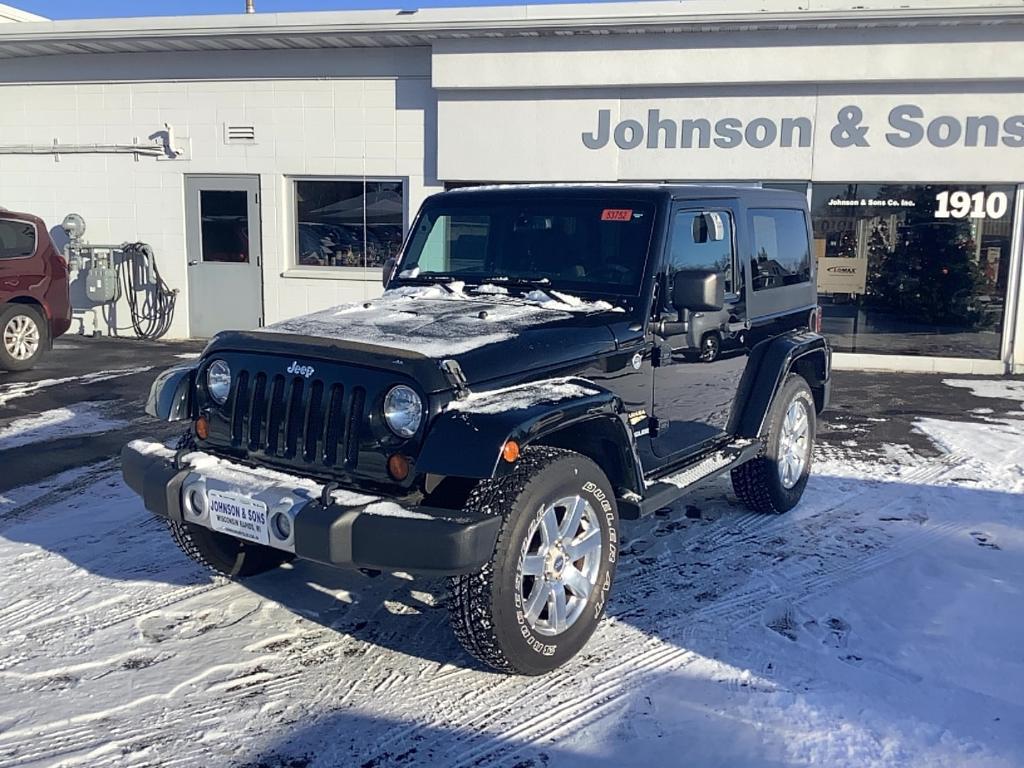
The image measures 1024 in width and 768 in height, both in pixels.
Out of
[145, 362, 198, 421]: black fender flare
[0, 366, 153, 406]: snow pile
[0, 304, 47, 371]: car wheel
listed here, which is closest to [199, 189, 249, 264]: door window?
[0, 366, 153, 406]: snow pile

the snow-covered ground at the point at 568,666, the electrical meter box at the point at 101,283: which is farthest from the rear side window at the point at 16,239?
the snow-covered ground at the point at 568,666

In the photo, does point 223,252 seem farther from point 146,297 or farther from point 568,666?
point 568,666

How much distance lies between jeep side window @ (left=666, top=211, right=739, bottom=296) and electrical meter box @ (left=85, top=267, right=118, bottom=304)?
35.5 feet

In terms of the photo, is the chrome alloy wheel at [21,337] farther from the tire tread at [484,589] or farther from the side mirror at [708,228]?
the tire tread at [484,589]

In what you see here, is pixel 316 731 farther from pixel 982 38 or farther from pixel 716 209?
pixel 982 38

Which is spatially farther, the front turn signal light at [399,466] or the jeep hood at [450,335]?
the jeep hood at [450,335]

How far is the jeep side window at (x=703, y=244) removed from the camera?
480 cm

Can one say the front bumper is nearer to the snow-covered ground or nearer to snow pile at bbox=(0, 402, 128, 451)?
the snow-covered ground

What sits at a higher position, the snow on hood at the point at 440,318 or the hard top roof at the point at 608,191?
the hard top roof at the point at 608,191

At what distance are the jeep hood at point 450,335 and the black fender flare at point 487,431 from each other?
0.58ft

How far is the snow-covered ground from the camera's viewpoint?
330 cm

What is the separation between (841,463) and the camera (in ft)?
24.0

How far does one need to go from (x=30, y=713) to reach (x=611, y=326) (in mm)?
2857

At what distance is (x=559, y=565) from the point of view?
3.81m
